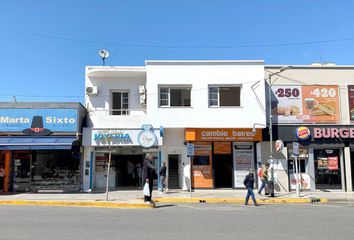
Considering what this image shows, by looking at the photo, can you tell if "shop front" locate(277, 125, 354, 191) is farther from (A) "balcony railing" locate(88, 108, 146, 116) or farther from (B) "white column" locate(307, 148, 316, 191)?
(A) "balcony railing" locate(88, 108, 146, 116)

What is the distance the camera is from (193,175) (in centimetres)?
2239

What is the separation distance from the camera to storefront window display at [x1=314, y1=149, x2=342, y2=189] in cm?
2247

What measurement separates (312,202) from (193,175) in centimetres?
716

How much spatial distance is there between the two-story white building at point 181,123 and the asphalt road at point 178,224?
8.34 metres

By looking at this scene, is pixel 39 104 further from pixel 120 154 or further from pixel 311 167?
pixel 311 167

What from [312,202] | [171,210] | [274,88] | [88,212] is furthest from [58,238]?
[274,88]

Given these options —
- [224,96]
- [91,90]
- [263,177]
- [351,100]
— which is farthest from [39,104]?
[351,100]

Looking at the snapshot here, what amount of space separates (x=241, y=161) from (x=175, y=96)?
557 cm

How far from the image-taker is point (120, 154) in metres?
22.8

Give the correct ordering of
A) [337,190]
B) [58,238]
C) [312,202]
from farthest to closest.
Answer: [337,190], [312,202], [58,238]

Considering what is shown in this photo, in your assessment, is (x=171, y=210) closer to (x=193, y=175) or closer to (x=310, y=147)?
(x=193, y=175)

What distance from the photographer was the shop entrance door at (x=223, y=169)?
886 inches

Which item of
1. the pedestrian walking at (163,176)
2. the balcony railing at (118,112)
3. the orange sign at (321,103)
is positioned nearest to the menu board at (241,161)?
the orange sign at (321,103)

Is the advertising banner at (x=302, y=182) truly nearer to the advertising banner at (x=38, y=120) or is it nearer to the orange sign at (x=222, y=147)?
the orange sign at (x=222, y=147)
